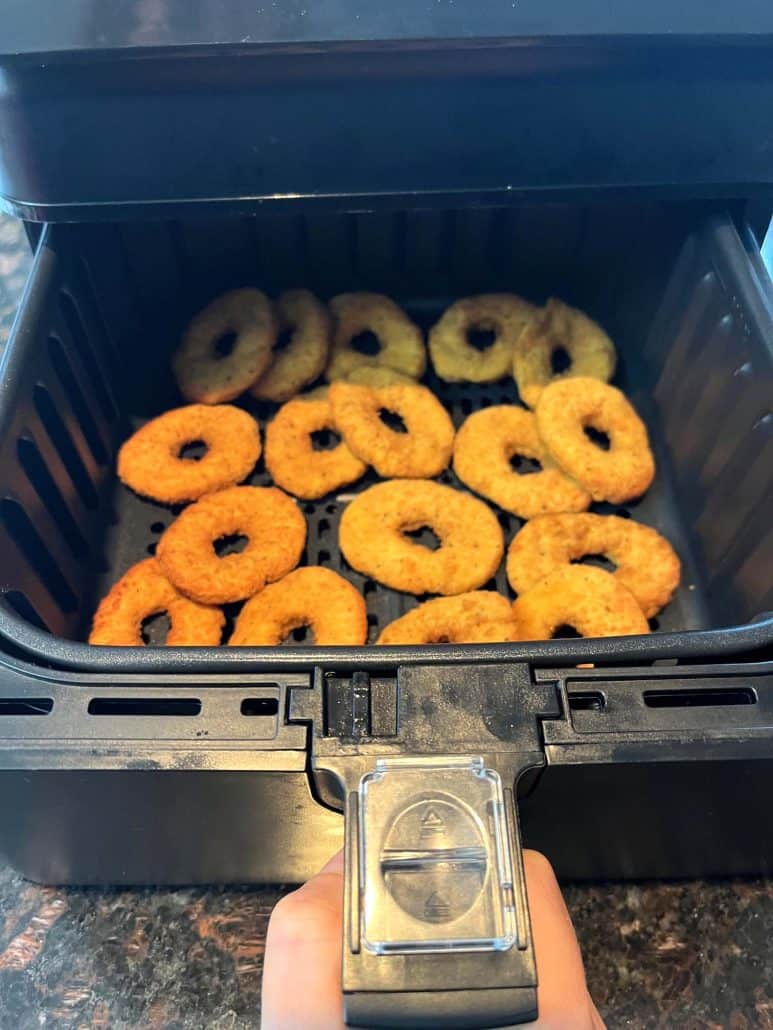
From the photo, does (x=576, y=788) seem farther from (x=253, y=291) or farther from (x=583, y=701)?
(x=253, y=291)

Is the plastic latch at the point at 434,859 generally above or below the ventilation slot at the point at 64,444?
below

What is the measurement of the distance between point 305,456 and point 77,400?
11.3 inches

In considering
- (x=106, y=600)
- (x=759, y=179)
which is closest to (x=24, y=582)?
(x=106, y=600)

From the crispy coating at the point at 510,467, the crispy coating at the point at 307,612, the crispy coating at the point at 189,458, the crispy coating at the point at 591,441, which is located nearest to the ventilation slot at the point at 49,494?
the crispy coating at the point at 189,458

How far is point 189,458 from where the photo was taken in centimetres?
110

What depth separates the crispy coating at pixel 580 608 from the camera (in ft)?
2.88

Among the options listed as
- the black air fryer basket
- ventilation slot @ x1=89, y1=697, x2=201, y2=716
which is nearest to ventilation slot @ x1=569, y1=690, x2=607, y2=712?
the black air fryer basket

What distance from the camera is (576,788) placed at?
0.59 m

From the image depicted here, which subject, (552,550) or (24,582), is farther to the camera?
(552,550)

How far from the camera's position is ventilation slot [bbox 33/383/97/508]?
0.87 m

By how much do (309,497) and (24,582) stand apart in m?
0.37

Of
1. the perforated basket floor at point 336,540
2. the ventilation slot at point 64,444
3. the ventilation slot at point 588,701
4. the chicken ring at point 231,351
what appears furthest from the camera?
the chicken ring at point 231,351

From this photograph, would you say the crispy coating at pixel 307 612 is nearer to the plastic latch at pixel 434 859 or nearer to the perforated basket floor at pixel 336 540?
the perforated basket floor at pixel 336 540

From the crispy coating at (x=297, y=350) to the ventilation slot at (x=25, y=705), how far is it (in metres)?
0.63
